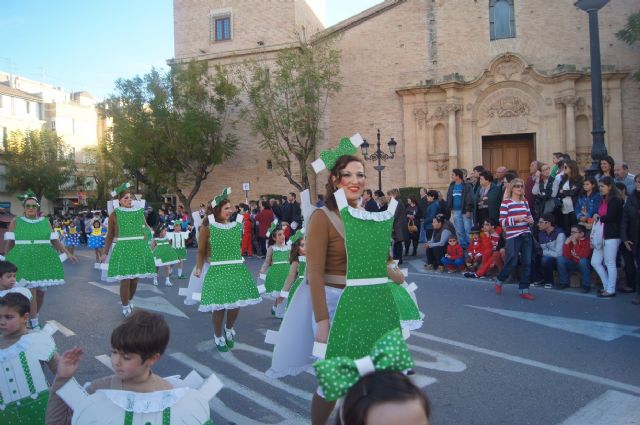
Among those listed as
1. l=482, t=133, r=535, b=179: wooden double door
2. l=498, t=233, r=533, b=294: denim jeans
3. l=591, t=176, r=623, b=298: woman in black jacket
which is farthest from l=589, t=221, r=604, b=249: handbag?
l=482, t=133, r=535, b=179: wooden double door

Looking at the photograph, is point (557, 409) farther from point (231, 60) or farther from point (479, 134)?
point (231, 60)

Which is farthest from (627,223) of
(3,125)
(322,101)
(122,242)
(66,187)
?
(3,125)

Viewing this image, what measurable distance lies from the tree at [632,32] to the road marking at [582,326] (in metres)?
21.3

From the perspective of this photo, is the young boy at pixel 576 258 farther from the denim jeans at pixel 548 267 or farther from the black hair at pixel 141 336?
the black hair at pixel 141 336

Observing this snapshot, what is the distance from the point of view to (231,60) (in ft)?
109

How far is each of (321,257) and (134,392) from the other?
4.73 feet

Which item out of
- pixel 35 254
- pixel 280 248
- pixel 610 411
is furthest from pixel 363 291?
pixel 35 254

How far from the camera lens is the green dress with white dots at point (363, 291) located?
3447 millimetres

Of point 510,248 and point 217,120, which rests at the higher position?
point 217,120

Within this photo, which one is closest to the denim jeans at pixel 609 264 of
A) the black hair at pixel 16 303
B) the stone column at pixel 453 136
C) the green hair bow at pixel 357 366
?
the green hair bow at pixel 357 366

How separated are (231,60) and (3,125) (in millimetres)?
32504

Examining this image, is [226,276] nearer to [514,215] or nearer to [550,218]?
[514,215]

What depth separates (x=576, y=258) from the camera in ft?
34.7

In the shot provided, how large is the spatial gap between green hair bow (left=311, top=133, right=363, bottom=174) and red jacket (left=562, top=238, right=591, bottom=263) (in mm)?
7944
